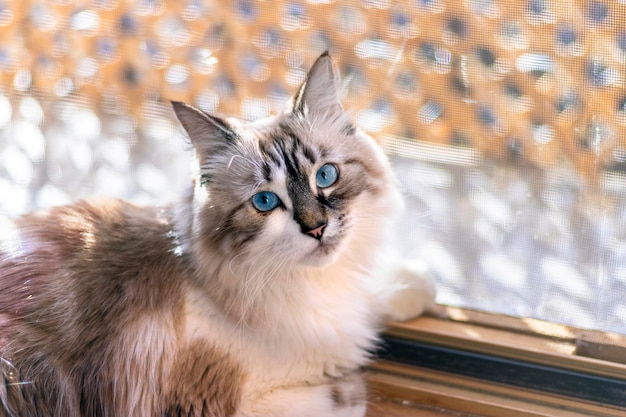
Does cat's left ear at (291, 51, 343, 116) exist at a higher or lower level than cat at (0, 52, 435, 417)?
higher

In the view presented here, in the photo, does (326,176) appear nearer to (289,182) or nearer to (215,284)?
(289,182)

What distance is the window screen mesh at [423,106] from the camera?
1.74 metres

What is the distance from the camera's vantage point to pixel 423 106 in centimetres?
197

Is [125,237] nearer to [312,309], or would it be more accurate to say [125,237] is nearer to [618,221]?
[312,309]

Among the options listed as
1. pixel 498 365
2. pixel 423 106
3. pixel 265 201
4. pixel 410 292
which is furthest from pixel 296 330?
pixel 423 106

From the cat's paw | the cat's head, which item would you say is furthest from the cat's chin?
the cat's paw

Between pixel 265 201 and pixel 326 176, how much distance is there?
0.49ft

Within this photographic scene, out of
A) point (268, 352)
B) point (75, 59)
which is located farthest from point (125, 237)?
point (75, 59)

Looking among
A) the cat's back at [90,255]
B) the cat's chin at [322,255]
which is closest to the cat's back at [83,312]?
the cat's back at [90,255]

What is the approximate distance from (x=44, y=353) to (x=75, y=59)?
1264 mm

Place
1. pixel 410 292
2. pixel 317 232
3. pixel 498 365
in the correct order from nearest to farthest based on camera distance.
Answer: pixel 317 232, pixel 498 365, pixel 410 292

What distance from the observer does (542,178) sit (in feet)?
6.02

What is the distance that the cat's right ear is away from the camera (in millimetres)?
1460

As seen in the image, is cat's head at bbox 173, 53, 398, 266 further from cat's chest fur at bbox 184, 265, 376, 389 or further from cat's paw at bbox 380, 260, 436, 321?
cat's paw at bbox 380, 260, 436, 321
